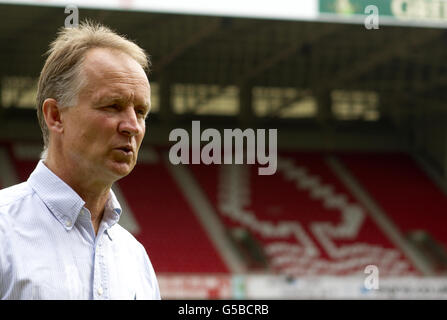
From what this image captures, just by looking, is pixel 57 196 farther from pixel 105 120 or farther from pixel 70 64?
pixel 70 64

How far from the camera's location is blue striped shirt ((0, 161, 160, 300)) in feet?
7.11

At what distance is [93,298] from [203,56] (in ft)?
69.1

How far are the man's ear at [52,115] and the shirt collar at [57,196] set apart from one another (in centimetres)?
11

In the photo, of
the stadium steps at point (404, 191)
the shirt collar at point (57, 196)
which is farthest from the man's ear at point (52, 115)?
the stadium steps at point (404, 191)

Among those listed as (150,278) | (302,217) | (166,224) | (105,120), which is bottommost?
(150,278)

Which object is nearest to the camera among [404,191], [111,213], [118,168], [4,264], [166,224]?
[4,264]

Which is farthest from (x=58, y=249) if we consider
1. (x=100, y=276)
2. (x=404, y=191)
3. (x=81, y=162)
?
(x=404, y=191)

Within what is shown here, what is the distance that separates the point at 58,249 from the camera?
226 centimetres

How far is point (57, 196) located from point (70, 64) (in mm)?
344

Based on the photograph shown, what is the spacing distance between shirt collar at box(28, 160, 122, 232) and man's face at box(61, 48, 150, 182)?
67 millimetres

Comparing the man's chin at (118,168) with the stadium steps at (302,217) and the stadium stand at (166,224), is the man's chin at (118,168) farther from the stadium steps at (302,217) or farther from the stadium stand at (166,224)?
the stadium steps at (302,217)

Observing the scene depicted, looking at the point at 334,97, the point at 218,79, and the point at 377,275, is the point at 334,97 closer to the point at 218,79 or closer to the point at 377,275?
the point at 218,79

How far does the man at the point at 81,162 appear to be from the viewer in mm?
→ 2256

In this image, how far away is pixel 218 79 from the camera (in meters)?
24.0
